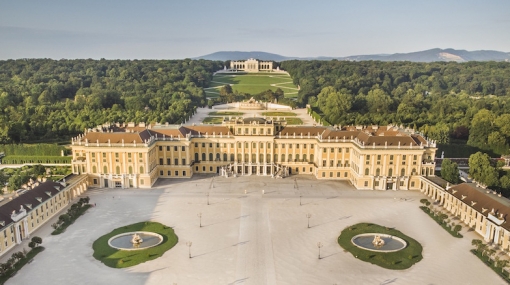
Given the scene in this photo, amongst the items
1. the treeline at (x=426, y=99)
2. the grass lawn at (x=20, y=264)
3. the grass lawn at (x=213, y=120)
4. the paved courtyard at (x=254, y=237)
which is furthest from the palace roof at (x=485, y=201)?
the grass lawn at (x=213, y=120)

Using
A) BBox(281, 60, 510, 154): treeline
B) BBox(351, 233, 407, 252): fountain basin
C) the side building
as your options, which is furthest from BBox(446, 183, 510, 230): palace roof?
the side building

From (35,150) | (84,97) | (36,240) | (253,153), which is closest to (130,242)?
(36,240)

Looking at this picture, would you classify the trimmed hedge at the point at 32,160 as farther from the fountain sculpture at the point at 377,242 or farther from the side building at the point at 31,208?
the fountain sculpture at the point at 377,242

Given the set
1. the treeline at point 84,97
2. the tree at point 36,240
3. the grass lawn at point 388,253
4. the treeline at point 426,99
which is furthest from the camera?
the treeline at point 84,97

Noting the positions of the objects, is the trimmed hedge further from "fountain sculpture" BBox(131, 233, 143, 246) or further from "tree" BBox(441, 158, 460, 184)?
"tree" BBox(441, 158, 460, 184)

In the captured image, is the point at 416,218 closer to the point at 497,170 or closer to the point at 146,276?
the point at 497,170

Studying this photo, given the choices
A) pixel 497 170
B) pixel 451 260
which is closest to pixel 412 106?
pixel 497 170
